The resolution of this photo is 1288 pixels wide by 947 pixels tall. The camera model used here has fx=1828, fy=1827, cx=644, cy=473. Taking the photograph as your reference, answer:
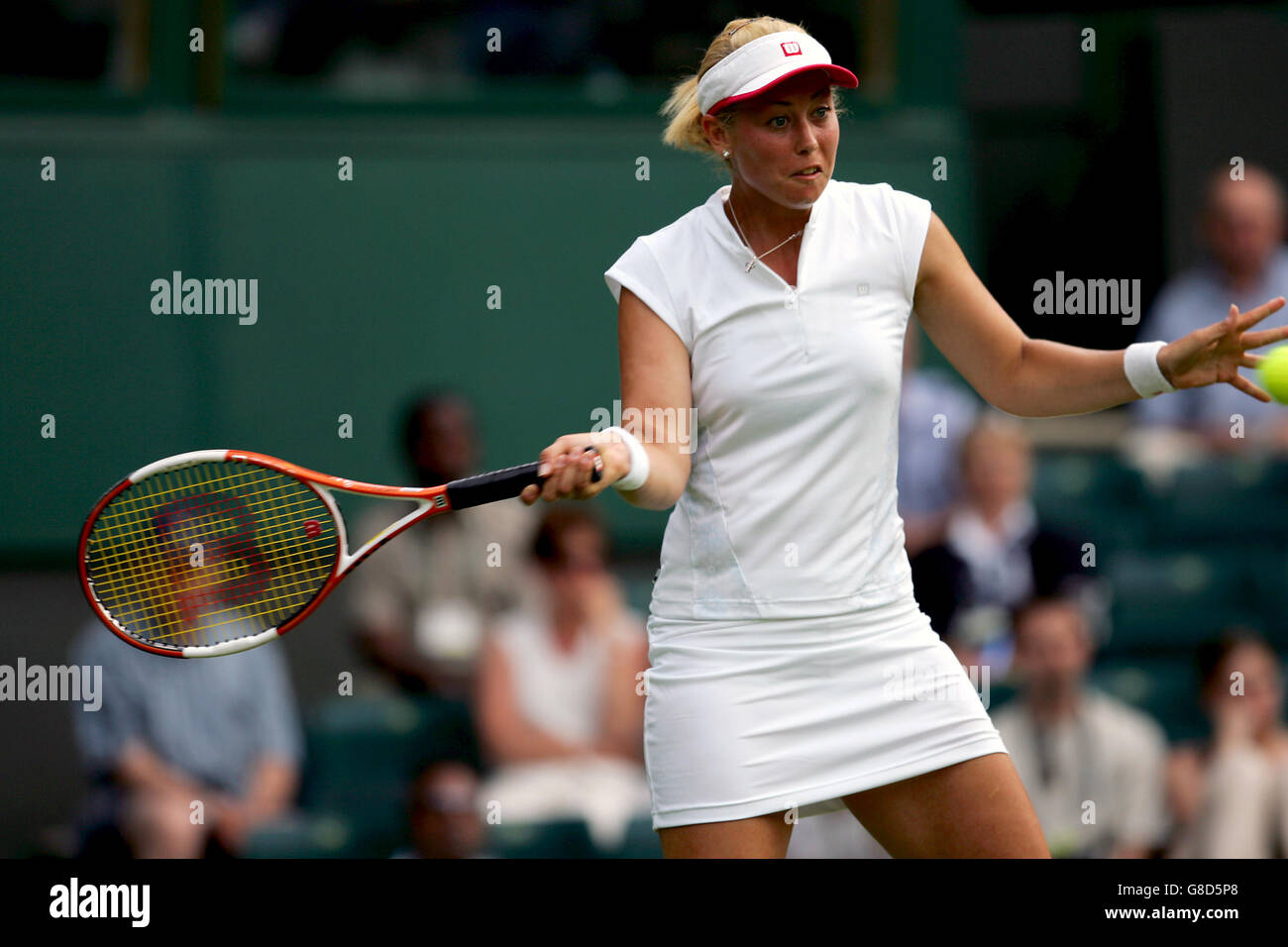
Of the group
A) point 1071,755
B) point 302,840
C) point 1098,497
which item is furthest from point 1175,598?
point 302,840

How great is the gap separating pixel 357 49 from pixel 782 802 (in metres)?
4.05

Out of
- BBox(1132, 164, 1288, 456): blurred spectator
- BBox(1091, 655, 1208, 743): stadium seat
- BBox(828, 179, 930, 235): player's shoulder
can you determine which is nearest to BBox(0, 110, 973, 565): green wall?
BBox(1132, 164, 1288, 456): blurred spectator

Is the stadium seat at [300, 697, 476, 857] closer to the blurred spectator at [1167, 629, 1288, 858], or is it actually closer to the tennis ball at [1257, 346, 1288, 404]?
the blurred spectator at [1167, 629, 1288, 858]

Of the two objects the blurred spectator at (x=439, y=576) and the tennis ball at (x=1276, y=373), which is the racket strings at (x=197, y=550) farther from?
the tennis ball at (x=1276, y=373)

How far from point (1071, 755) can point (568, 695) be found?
1297 millimetres

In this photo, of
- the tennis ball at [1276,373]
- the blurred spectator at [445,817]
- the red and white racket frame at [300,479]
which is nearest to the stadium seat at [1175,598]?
the blurred spectator at [445,817]

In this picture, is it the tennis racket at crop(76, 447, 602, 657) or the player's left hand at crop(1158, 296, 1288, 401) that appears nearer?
the player's left hand at crop(1158, 296, 1288, 401)

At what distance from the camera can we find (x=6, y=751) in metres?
5.54

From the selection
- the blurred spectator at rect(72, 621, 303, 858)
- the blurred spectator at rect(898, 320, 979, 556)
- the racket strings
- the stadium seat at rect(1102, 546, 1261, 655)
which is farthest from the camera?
the stadium seat at rect(1102, 546, 1261, 655)

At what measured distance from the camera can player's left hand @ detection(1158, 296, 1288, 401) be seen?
274 centimetres

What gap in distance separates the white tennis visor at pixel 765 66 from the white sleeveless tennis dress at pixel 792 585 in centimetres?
26

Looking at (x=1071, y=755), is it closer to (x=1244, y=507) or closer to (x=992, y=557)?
(x=992, y=557)

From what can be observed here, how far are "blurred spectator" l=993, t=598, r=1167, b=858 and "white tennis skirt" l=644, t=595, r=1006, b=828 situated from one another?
76.6 inches
